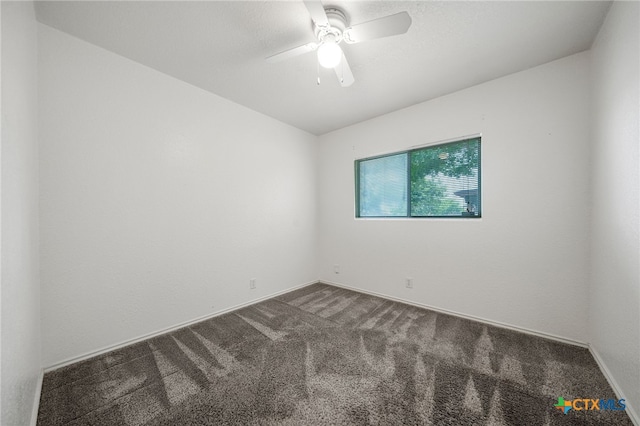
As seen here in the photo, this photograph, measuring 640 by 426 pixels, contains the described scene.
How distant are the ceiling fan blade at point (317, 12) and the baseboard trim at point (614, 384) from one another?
2899 mm

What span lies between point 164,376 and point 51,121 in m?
2.11

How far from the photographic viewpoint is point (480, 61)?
6.66ft

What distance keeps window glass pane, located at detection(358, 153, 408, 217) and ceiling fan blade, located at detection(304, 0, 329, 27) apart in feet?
6.89

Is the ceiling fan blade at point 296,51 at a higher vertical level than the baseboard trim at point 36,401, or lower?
higher

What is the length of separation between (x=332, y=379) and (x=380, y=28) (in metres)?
2.42

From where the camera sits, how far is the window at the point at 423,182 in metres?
2.55

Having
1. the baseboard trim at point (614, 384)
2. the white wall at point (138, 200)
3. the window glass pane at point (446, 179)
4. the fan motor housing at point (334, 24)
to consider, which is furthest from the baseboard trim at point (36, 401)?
the window glass pane at point (446, 179)

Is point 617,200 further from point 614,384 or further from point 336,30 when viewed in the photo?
point 336,30

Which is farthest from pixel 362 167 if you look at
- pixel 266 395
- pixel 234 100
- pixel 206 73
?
pixel 266 395

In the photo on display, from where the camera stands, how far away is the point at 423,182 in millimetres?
2914

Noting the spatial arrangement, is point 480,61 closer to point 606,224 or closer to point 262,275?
point 606,224

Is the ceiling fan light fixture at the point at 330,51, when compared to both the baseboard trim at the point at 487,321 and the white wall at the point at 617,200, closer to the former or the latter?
the white wall at the point at 617,200

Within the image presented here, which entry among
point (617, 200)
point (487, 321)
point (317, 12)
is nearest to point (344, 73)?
point (317, 12)

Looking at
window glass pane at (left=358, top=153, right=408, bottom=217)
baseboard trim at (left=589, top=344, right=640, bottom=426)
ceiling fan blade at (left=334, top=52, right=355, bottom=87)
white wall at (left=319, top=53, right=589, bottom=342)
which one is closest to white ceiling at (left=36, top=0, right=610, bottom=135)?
ceiling fan blade at (left=334, top=52, right=355, bottom=87)
